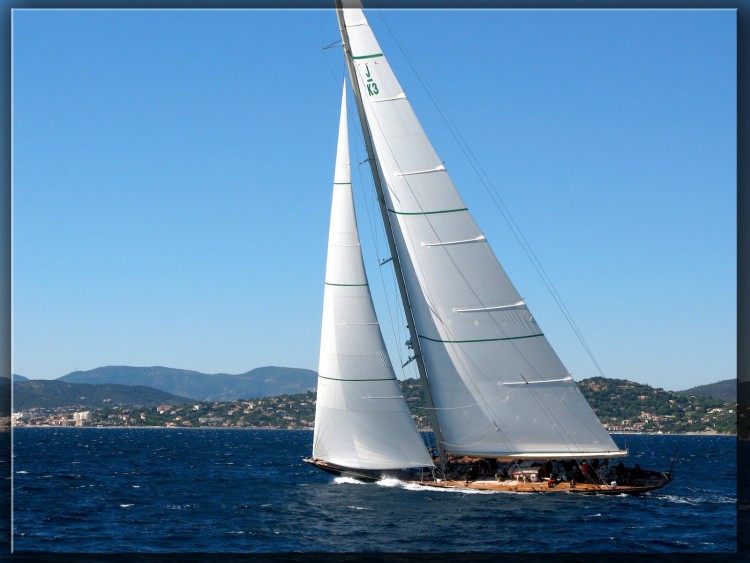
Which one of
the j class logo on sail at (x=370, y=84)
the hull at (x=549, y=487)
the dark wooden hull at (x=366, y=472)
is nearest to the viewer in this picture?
the hull at (x=549, y=487)

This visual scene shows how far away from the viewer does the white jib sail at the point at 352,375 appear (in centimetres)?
3731

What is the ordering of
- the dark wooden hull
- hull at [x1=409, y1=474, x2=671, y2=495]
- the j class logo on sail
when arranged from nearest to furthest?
hull at [x1=409, y1=474, x2=671, y2=495], the j class logo on sail, the dark wooden hull

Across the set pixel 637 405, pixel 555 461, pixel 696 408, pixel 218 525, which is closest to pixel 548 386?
pixel 555 461

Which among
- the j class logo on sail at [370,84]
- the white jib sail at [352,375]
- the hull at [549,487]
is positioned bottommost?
the hull at [549,487]

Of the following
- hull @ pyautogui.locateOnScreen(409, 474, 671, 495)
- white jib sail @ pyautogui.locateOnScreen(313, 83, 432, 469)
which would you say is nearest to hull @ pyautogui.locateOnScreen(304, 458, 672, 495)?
hull @ pyautogui.locateOnScreen(409, 474, 671, 495)

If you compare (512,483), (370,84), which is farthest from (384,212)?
(512,483)

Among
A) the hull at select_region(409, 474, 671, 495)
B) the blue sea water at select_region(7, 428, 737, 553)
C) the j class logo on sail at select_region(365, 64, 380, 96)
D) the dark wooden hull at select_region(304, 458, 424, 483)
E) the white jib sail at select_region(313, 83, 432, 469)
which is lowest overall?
the blue sea water at select_region(7, 428, 737, 553)

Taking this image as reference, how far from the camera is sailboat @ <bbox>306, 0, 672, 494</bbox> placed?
37125mm

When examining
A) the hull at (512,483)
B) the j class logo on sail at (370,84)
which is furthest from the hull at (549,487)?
the j class logo on sail at (370,84)

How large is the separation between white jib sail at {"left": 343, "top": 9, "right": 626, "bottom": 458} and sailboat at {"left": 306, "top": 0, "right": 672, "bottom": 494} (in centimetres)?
4

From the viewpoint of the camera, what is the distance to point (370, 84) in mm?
37844

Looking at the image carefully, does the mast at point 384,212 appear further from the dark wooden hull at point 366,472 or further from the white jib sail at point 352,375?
the dark wooden hull at point 366,472

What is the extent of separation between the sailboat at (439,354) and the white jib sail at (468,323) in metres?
0.04

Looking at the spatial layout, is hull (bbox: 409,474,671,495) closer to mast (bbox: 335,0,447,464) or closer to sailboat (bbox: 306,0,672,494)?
sailboat (bbox: 306,0,672,494)
